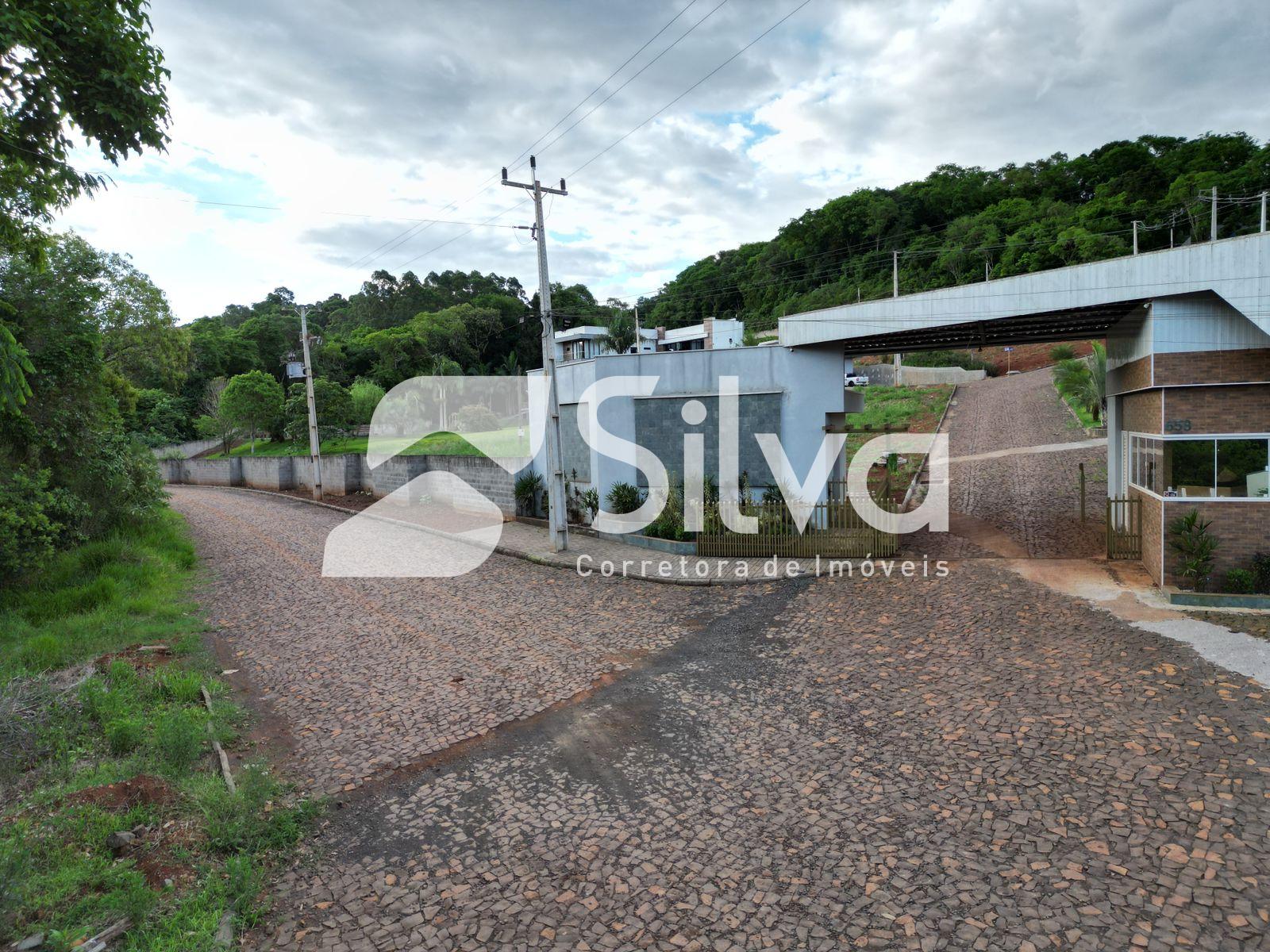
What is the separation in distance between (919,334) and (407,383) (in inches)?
1521

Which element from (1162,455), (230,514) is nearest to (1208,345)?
(1162,455)

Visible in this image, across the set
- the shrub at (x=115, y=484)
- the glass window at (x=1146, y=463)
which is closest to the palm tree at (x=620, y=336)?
the shrub at (x=115, y=484)

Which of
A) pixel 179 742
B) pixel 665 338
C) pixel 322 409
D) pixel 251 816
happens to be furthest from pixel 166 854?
pixel 665 338

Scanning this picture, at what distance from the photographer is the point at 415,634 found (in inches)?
397

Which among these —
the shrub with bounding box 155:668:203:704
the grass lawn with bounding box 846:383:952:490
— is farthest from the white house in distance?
the shrub with bounding box 155:668:203:704

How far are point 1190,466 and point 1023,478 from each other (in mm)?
12259

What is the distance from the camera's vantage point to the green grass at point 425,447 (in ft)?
102

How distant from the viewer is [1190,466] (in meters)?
10.4

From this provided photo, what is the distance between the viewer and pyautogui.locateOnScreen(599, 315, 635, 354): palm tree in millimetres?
54594

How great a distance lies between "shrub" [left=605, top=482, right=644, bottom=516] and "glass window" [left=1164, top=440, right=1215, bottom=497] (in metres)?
10.3

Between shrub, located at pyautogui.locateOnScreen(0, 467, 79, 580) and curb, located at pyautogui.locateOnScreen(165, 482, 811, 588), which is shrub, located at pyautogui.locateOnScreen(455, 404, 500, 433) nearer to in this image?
curb, located at pyautogui.locateOnScreen(165, 482, 811, 588)

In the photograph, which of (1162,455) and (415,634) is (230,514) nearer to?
(415,634)

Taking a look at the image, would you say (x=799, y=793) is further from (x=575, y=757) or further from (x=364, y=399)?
(x=364, y=399)

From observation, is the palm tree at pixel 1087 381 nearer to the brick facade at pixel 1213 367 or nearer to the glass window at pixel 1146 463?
the glass window at pixel 1146 463
